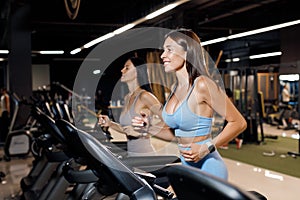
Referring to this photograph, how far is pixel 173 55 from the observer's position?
1.90 m

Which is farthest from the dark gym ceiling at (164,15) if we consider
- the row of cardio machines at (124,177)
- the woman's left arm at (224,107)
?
the woman's left arm at (224,107)

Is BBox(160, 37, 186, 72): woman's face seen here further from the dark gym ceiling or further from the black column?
the black column

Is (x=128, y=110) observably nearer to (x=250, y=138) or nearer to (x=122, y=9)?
(x=250, y=138)

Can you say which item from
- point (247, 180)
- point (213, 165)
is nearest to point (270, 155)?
point (247, 180)

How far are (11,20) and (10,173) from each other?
3.84 meters

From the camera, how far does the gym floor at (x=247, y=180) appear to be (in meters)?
4.40

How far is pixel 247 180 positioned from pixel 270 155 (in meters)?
2.00

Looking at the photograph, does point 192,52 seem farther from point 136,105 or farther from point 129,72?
point 129,72

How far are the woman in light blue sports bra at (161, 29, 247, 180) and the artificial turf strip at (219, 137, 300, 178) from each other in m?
3.90

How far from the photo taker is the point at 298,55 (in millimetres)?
7922

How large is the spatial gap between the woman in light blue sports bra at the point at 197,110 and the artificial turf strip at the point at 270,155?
3898 millimetres

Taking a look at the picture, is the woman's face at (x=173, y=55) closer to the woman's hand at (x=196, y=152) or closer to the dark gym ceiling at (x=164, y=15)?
the woman's hand at (x=196, y=152)

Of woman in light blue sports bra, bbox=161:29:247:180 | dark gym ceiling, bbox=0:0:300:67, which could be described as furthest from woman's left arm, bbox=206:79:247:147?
dark gym ceiling, bbox=0:0:300:67

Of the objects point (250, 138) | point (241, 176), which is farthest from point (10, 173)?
point (250, 138)
